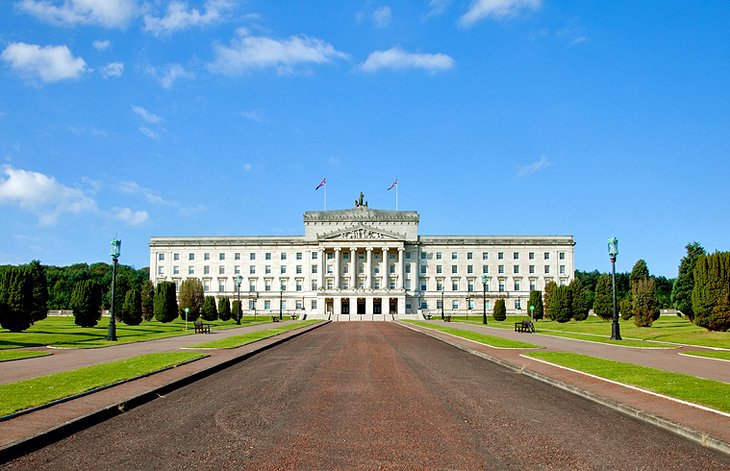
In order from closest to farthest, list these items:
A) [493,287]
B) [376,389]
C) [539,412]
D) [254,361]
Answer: [539,412] → [376,389] → [254,361] → [493,287]

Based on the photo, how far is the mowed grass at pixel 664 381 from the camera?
13281mm

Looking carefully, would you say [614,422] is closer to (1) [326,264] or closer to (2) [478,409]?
(2) [478,409]

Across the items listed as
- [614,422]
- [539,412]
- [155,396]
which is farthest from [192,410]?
[614,422]

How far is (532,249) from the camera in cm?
13050

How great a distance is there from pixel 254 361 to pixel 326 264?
10515 centimetres

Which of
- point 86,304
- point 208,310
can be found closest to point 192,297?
point 208,310

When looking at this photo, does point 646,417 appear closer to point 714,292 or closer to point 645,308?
point 714,292

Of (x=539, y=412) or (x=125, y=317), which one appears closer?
(x=539, y=412)

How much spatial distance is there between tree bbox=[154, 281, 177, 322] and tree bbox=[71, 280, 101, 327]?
14749 millimetres

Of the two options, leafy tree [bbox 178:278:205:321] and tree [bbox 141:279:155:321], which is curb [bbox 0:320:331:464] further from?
leafy tree [bbox 178:278:205:321]

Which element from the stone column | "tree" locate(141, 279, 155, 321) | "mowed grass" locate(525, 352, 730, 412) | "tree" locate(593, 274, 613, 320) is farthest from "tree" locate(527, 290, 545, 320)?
"mowed grass" locate(525, 352, 730, 412)

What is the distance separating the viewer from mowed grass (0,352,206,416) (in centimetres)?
1252

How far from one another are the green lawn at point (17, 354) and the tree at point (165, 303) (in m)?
42.2

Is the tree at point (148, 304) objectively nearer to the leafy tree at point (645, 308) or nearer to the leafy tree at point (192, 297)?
the leafy tree at point (192, 297)
